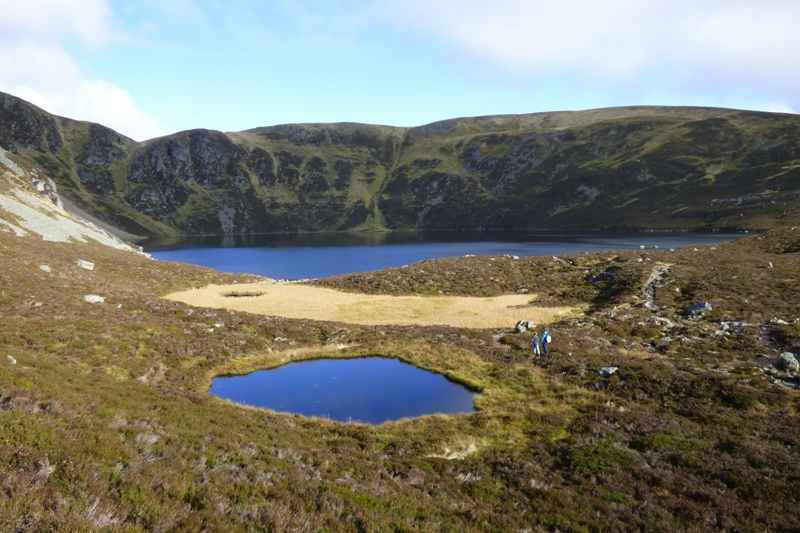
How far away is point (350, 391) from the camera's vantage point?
2505 cm

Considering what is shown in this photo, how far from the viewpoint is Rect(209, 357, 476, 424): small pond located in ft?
73.6

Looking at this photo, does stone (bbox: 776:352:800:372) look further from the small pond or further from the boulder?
the small pond

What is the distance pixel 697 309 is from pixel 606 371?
761 inches

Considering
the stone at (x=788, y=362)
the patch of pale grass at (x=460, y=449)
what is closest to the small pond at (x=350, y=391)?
the patch of pale grass at (x=460, y=449)

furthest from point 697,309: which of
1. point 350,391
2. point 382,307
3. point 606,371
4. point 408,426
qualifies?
point 350,391

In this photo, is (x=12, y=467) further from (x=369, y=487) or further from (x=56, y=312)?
(x=56, y=312)

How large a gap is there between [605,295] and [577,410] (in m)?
32.7

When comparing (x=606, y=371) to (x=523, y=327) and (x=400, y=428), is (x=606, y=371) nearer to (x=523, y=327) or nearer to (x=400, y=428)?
(x=523, y=327)

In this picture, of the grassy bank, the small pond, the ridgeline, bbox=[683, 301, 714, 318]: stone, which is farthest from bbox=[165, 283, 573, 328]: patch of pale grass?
the small pond

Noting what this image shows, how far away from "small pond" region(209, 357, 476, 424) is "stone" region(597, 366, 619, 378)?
25.9ft

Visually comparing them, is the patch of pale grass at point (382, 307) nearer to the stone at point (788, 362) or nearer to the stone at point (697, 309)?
the stone at point (697, 309)

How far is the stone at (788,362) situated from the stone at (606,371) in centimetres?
893

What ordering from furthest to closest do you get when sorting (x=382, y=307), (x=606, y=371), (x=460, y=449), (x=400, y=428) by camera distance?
(x=382, y=307)
(x=606, y=371)
(x=400, y=428)
(x=460, y=449)

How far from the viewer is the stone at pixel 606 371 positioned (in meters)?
25.1
